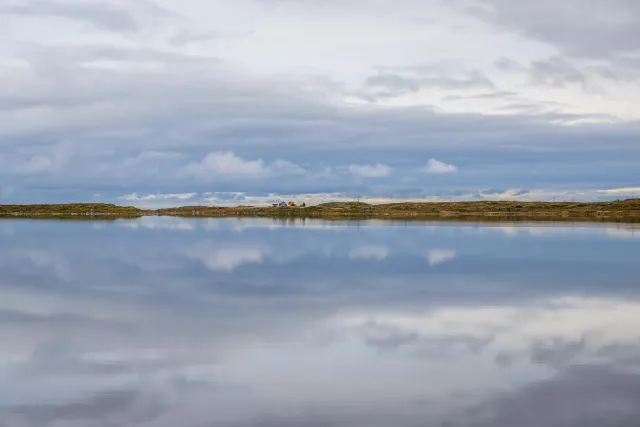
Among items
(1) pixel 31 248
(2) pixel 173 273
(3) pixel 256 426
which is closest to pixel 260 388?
(3) pixel 256 426

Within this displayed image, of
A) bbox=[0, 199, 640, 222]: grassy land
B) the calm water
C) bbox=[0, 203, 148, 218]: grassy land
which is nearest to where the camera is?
the calm water

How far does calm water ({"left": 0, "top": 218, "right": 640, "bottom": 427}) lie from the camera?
10.5 m

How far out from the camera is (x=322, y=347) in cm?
1462

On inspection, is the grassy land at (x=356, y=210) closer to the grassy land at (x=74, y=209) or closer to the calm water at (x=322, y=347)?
the grassy land at (x=74, y=209)

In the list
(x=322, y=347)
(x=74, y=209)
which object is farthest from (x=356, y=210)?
(x=322, y=347)

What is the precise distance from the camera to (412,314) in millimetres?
18641

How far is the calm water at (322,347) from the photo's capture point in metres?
10.5

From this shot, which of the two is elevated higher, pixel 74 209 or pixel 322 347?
pixel 74 209

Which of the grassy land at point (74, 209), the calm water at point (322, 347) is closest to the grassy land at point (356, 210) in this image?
the grassy land at point (74, 209)

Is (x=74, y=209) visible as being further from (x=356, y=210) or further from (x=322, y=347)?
(x=322, y=347)

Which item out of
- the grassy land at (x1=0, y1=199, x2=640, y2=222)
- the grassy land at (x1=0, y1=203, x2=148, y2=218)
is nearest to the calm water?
the grassy land at (x1=0, y1=199, x2=640, y2=222)

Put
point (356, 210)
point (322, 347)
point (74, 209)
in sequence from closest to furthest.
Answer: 1. point (322, 347)
2. point (356, 210)
3. point (74, 209)

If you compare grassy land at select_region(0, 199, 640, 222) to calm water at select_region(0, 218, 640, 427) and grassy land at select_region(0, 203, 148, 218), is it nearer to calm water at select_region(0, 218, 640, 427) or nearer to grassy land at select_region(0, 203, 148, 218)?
grassy land at select_region(0, 203, 148, 218)

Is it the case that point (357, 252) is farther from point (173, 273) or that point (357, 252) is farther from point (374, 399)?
point (374, 399)
